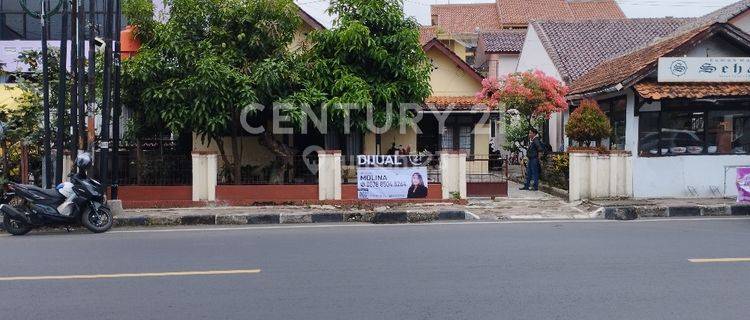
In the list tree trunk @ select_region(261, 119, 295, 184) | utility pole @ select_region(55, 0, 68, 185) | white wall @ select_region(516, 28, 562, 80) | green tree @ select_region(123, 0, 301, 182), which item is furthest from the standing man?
utility pole @ select_region(55, 0, 68, 185)

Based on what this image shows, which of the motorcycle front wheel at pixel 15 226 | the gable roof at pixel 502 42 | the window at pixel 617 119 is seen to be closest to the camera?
the motorcycle front wheel at pixel 15 226

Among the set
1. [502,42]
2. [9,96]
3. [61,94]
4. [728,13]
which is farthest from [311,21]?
[502,42]

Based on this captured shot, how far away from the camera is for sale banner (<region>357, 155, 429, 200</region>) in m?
13.3

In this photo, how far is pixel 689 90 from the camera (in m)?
13.5

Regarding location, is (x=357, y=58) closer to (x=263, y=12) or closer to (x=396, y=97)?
(x=396, y=97)

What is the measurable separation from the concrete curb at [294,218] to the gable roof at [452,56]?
764cm

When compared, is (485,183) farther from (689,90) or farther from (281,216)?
(281,216)

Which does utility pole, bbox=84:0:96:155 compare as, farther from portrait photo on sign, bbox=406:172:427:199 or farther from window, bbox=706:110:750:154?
window, bbox=706:110:750:154

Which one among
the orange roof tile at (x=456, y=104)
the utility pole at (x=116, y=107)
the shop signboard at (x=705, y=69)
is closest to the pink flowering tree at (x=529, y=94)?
the orange roof tile at (x=456, y=104)

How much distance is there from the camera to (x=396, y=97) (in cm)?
1388

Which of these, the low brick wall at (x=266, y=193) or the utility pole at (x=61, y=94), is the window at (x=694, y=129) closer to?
the low brick wall at (x=266, y=193)

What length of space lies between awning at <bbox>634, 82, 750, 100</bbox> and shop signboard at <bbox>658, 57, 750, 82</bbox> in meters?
0.12

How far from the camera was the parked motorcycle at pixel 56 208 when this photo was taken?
10.2 meters

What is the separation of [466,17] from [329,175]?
112 feet
